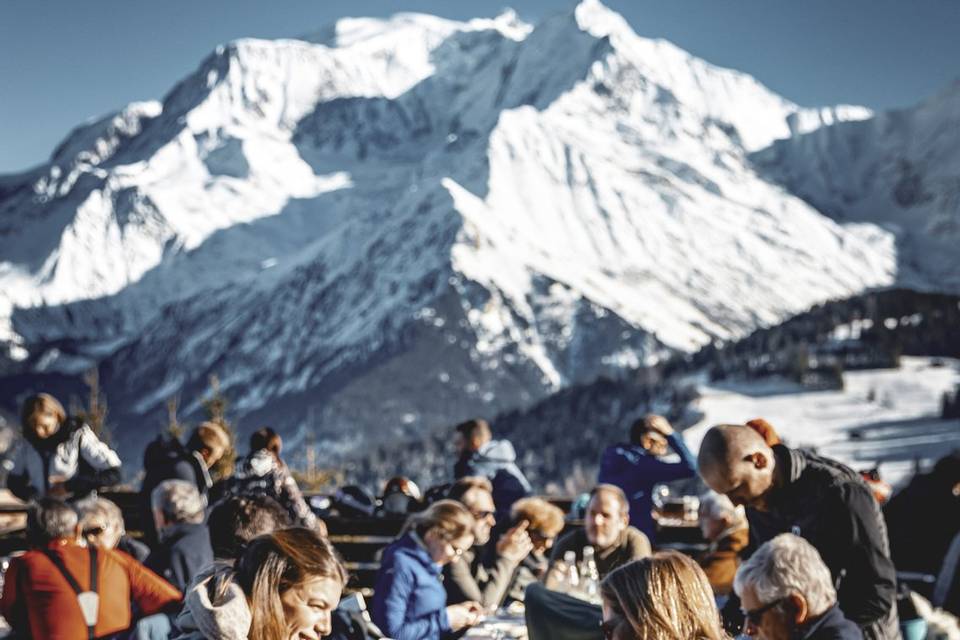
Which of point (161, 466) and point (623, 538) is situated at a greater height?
point (161, 466)

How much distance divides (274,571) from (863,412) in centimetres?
9878

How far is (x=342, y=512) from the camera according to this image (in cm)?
877

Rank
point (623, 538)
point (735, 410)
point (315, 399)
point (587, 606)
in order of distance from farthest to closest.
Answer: point (315, 399)
point (735, 410)
point (623, 538)
point (587, 606)

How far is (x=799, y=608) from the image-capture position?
378 centimetres

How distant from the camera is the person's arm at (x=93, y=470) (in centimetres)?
700

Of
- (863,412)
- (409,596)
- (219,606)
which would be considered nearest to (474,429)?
(409,596)

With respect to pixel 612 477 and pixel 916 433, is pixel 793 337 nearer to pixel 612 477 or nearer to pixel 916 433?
pixel 916 433

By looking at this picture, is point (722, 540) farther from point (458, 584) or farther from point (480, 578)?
point (458, 584)

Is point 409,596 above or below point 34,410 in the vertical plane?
below

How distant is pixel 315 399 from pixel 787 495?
7615 inches

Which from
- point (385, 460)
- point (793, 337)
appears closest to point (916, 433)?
point (793, 337)

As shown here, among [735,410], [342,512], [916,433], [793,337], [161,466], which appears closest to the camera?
[161,466]

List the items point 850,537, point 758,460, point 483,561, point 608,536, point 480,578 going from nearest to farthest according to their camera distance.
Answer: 1. point 850,537
2. point 758,460
3. point 608,536
4. point 480,578
5. point 483,561

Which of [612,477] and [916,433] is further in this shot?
[916,433]
